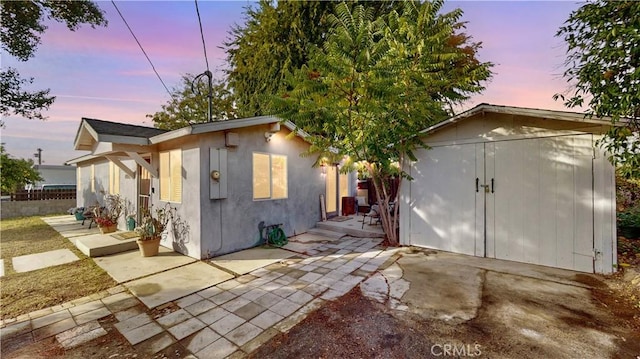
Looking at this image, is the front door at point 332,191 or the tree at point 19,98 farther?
the front door at point 332,191

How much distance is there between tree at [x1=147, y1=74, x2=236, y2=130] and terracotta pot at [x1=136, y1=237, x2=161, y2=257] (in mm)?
13755

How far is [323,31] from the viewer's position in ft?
36.4

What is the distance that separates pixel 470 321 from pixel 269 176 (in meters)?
5.00

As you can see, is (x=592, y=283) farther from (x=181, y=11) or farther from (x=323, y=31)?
(x=323, y=31)

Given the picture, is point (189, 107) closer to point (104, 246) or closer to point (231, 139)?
point (104, 246)

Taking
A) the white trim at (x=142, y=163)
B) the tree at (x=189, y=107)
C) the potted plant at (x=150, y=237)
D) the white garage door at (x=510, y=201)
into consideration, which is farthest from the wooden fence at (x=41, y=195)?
the white garage door at (x=510, y=201)

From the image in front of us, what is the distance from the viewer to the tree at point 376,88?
13.1 ft

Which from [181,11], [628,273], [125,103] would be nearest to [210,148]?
[181,11]

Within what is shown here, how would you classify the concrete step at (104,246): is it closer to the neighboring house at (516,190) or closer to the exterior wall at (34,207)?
the neighboring house at (516,190)

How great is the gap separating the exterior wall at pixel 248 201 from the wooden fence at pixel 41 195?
46.3 feet

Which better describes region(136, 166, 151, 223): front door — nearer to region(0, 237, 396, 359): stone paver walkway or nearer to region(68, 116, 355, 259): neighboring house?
region(68, 116, 355, 259): neighboring house

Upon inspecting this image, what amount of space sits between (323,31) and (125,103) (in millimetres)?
8722

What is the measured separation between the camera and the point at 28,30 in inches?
285

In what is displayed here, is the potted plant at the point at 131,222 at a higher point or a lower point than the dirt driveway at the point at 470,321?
higher
